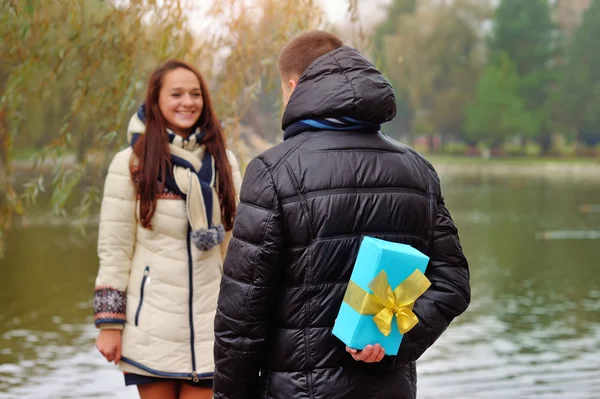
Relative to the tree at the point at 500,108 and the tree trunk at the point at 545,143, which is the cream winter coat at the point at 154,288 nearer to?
the tree at the point at 500,108

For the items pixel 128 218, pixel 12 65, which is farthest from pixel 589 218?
pixel 128 218

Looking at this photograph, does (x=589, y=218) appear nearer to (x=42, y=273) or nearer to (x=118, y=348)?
(x=42, y=273)

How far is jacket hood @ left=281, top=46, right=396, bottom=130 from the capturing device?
2053mm

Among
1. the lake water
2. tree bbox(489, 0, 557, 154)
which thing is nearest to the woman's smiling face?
the lake water

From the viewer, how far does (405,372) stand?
2.16 metres

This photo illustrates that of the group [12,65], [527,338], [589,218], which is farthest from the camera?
[589,218]

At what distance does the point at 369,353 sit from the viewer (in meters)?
1.99

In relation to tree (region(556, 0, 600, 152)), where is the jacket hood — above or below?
above

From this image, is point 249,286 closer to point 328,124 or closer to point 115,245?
point 328,124

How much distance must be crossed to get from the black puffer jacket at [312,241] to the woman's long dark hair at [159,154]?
96 cm

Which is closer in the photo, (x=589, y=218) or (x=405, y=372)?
(x=405, y=372)

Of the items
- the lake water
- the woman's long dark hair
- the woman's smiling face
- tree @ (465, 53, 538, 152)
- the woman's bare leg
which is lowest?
tree @ (465, 53, 538, 152)

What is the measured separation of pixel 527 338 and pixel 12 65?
4.37 metres

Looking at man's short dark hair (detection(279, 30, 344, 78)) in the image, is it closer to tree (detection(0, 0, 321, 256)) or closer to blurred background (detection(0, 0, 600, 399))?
blurred background (detection(0, 0, 600, 399))
